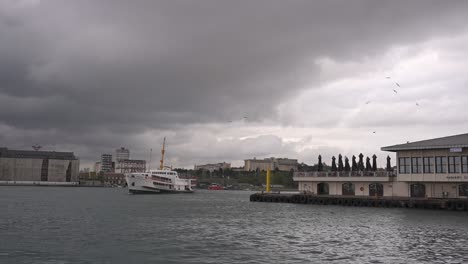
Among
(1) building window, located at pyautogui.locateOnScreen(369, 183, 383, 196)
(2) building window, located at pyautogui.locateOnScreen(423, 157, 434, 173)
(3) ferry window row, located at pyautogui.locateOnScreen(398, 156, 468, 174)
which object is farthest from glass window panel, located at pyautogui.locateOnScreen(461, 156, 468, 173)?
(1) building window, located at pyautogui.locateOnScreen(369, 183, 383, 196)

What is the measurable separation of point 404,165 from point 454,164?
25.0 feet

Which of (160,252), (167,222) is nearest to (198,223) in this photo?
(167,222)

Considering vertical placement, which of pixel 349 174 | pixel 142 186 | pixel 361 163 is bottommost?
pixel 142 186

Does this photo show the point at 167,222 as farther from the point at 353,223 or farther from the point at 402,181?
the point at 402,181

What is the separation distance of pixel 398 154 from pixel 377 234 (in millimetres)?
36585

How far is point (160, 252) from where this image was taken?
101 ft

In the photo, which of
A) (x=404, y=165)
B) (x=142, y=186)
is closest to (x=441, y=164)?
(x=404, y=165)

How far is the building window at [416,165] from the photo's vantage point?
7220 cm

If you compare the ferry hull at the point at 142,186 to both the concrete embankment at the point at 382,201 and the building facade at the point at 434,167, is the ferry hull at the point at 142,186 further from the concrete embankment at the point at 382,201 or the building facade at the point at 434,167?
the building facade at the point at 434,167

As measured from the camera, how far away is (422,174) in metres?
71.8

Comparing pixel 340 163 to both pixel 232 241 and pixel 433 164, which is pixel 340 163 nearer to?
pixel 433 164

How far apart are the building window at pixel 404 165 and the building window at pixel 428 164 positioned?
2568 millimetres

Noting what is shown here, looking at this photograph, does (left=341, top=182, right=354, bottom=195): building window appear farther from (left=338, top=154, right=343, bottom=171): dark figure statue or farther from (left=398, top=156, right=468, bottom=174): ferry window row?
(left=398, top=156, right=468, bottom=174): ferry window row

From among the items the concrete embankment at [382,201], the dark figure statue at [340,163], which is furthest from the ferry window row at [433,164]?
the dark figure statue at [340,163]
